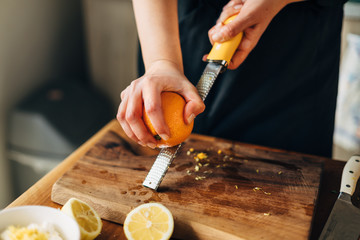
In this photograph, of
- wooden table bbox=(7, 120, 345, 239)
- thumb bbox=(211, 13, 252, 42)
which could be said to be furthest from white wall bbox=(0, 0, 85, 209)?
thumb bbox=(211, 13, 252, 42)

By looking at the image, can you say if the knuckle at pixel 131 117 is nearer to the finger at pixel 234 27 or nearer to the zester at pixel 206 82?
the zester at pixel 206 82

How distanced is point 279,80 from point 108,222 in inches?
27.7

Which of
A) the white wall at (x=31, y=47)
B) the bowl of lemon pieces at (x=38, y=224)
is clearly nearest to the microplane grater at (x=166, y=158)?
the bowl of lemon pieces at (x=38, y=224)

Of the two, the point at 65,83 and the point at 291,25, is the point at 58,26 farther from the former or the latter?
the point at 291,25

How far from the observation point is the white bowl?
610 mm

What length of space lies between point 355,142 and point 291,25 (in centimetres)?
132

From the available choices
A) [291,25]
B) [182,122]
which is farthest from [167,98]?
Answer: [291,25]

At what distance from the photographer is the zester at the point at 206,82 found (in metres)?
0.84

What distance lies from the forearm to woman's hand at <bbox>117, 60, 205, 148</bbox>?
11 centimetres

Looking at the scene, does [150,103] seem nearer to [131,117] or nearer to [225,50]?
[131,117]

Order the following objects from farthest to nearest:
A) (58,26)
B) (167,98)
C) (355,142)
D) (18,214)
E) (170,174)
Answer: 1. (58,26)
2. (355,142)
3. (170,174)
4. (167,98)
5. (18,214)

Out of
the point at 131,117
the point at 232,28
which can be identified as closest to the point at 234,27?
the point at 232,28

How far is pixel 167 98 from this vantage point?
0.76 metres

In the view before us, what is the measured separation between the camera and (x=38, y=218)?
628mm
